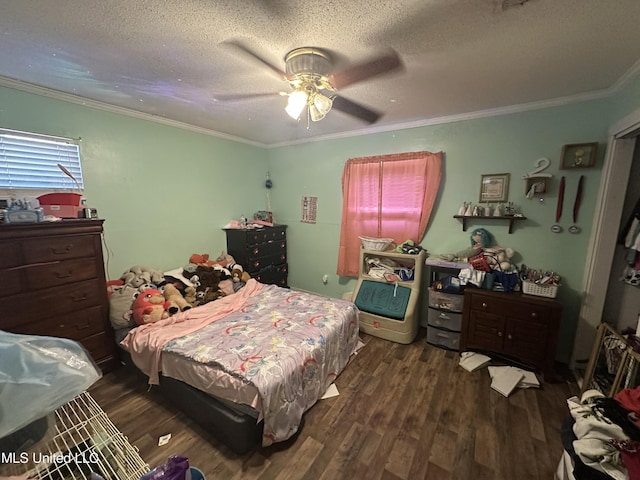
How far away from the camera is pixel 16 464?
0.57 metres

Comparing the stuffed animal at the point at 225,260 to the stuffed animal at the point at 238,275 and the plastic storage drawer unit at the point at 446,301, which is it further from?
the plastic storage drawer unit at the point at 446,301

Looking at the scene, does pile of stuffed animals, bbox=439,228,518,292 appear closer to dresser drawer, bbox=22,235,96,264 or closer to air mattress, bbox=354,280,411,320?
air mattress, bbox=354,280,411,320

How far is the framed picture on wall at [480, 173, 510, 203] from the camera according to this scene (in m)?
2.60

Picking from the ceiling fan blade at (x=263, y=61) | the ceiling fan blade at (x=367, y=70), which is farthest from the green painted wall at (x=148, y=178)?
the ceiling fan blade at (x=367, y=70)

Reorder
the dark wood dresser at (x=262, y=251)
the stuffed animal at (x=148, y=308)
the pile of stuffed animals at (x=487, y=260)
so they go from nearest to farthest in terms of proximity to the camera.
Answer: the stuffed animal at (x=148, y=308), the pile of stuffed animals at (x=487, y=260), the dark wood dresser at (x=262, y=251)

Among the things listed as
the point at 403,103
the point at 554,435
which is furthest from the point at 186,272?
the point at 554,435

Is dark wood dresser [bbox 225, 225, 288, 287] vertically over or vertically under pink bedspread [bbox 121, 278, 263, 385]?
over

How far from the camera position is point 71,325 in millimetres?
2045

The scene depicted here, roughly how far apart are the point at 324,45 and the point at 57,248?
241 centimetres

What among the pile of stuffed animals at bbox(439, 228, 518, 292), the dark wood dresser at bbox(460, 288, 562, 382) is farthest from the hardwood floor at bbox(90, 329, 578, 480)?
the pile of stuffed animals at bbox(439, 228, 518, 292)

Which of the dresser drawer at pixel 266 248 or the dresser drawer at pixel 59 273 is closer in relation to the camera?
the dresser drawer at pixel 59 273

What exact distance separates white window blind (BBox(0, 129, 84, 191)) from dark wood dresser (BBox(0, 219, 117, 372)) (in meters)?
0.61

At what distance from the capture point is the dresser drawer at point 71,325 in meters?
1.88

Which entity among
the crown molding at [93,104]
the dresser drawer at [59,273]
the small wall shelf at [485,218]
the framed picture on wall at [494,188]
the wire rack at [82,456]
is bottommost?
the wire rack at [82,456]
